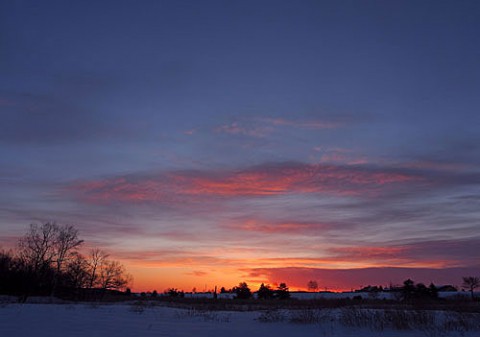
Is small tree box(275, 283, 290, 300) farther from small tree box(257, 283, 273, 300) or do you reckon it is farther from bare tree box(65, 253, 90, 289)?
bare tree box(65, 253, 90, 289)

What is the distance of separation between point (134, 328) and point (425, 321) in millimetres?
14597

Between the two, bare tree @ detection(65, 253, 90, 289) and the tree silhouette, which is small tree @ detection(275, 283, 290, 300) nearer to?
the tree silhouette

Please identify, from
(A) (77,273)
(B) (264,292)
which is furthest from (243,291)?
(A) (77,273)

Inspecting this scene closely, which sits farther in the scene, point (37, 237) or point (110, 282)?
point (110, 282)

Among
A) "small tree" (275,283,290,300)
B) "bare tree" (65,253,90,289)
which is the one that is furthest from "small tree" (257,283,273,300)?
"bare tree" (65,253,90,289)

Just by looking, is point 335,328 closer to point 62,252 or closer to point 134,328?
point 134,328

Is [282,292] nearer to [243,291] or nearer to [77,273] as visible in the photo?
→ [243,291]

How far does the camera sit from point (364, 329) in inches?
802

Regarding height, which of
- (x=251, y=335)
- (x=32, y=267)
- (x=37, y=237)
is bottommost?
(x=251, y=335)

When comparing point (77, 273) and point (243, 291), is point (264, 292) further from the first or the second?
point (77, 273)

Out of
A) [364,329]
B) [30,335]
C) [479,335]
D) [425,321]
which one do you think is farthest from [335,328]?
[30,335]

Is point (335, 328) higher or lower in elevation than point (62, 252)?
lower

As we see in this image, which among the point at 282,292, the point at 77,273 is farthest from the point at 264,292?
the point at 77,273

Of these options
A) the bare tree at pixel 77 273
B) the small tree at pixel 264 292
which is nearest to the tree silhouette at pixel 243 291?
the small tree at pixel 264 292
